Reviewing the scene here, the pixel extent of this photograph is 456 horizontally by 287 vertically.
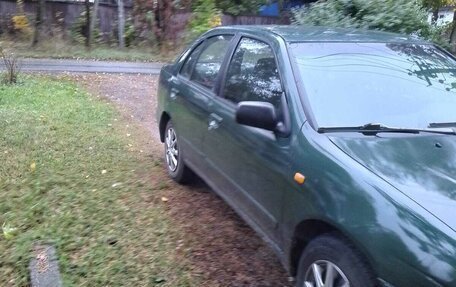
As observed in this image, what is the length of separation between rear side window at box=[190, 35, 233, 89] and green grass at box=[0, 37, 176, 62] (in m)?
12.1

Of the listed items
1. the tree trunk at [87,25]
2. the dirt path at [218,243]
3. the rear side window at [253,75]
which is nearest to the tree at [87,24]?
the tree trunk at [87,25]

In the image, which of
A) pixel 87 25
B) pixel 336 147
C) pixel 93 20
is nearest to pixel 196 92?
pixel 336 147

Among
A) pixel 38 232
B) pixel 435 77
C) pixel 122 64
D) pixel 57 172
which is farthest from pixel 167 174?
pixel 122 64

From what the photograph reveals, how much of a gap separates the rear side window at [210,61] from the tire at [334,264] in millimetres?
1938

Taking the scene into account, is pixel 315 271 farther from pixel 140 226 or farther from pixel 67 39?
pixel 67 39

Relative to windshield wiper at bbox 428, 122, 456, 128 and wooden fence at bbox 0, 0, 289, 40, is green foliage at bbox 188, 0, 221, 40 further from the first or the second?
windshield wiper at bbox 428, 122, 456, 128

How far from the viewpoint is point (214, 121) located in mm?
4195

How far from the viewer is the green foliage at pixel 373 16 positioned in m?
10.1

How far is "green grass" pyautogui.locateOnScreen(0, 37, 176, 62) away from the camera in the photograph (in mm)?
16312

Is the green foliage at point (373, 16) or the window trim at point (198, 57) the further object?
the green foliage at point (373, 16)

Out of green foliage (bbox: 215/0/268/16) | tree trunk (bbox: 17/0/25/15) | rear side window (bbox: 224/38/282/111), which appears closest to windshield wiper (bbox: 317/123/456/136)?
rear side window (bbox: 224/38/282/111)

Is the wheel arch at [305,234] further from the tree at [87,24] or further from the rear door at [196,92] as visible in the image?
the tree at [87,24]

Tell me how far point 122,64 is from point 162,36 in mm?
2756

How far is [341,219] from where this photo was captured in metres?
2.64
